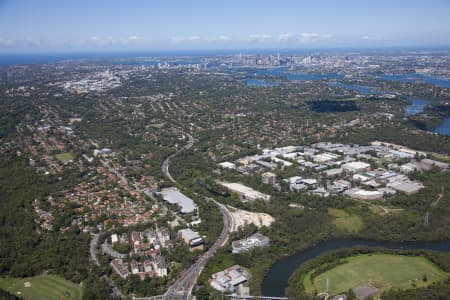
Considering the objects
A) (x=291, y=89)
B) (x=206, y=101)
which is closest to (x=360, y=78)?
(x=291, y=89)

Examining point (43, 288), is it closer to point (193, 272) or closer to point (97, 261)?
point (97, 261)

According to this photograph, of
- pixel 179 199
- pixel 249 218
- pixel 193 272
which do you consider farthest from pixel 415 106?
pixel 193 272

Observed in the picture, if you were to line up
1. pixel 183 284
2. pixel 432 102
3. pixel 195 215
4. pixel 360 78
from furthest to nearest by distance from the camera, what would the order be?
pixel 360 78
pixel 432 102
pixel 195 215
pixel 183 284

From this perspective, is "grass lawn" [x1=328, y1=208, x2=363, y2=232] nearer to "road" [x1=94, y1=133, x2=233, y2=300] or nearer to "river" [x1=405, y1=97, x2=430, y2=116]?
"road" [x1=94, y1=133, x2=233, y2=300]

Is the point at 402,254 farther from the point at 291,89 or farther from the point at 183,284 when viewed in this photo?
the point at 291,89

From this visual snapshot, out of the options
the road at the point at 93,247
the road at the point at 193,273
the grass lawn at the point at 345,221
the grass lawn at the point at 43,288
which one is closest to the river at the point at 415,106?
the grass lawn at the point at 345,221

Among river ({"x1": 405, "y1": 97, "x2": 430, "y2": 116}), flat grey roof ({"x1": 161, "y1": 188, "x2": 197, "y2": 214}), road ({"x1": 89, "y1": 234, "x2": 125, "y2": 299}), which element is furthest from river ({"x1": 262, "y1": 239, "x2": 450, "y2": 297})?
river ({"x1": 405, "y1": 97, "x2": 430, "y2": 116})
